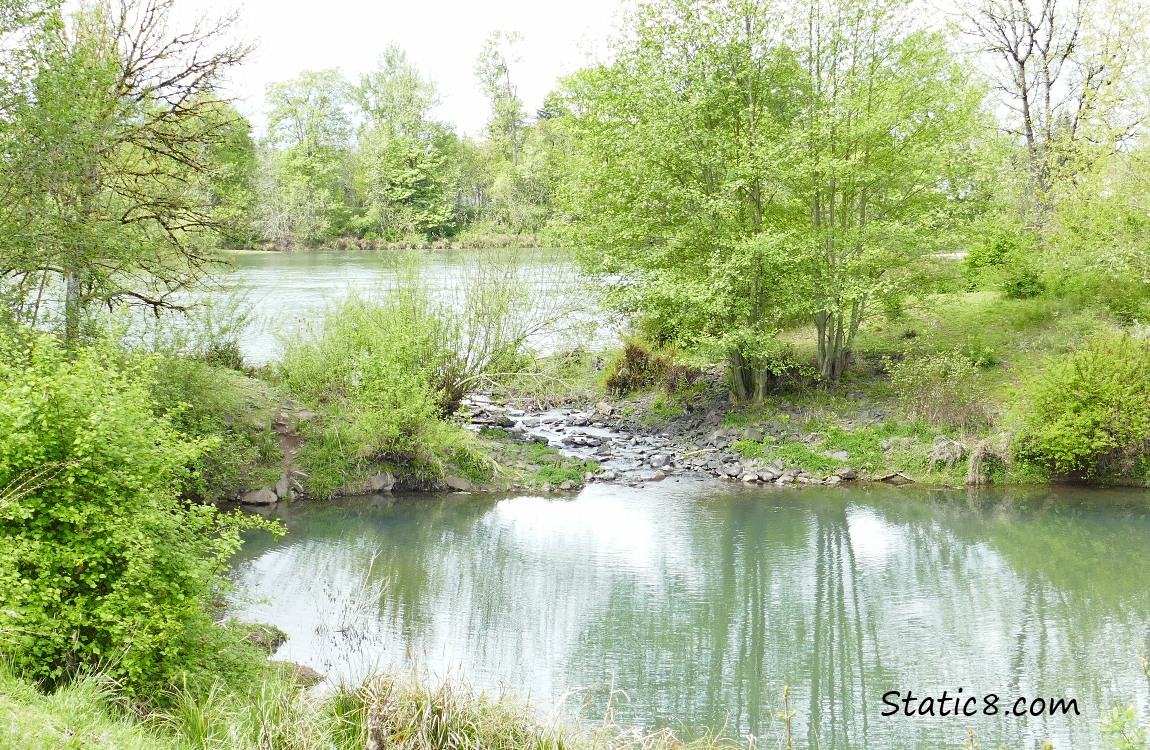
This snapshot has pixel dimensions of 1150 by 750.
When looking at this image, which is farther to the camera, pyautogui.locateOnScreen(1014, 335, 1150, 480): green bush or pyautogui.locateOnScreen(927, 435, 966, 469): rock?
pyautogui.locateOnScreen(927, 435, 966, 469): rock

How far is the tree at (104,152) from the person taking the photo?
37.8 feet

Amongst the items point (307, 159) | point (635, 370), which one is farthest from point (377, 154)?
point (635, 370)

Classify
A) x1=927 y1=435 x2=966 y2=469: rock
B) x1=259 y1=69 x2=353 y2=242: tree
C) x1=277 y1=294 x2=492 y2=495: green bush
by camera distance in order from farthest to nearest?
x1=259 y1=69 x2=353 y2=242: tree
x1=927 y1=435 x2=966 y2=469: rock
x1=277 y1=294 x2=492 y2=495: green bush

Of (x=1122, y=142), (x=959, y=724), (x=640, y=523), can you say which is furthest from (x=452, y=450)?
(x=1122, y=142)

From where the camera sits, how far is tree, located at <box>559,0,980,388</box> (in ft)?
61.6

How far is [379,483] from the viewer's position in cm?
1733

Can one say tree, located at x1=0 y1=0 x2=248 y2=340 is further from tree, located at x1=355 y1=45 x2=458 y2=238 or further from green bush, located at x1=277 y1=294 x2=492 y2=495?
tree, located at x1=355 y1=45 x2=458 y2=238

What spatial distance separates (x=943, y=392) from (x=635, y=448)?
6.89 metres

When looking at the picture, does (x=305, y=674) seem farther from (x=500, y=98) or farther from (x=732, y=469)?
(x=500, y=98)

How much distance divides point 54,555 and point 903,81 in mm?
18640

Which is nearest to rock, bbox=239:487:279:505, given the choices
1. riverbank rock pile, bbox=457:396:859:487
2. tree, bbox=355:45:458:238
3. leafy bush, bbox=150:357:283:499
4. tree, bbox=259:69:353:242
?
leafy bush, bbox=150:357:283:499

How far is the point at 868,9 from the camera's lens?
19.0 meters

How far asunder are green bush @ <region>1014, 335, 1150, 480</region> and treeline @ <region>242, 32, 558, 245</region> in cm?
2063

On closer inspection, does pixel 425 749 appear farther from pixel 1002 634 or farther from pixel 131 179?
pixel 131 179
